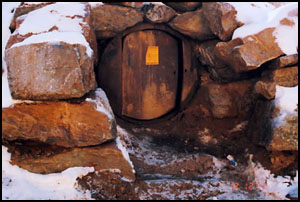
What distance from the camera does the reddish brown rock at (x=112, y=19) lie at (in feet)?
12.2

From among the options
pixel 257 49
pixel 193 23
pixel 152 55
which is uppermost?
pixel 193 23

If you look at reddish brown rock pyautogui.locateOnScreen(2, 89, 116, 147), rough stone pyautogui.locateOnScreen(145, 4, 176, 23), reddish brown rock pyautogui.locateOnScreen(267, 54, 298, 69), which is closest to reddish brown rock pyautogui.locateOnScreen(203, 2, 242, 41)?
rough stone pyautogui.locateOnScreen(145, 4, 176, 23)

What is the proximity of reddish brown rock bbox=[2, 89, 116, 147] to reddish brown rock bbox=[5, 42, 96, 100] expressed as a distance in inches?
4.5

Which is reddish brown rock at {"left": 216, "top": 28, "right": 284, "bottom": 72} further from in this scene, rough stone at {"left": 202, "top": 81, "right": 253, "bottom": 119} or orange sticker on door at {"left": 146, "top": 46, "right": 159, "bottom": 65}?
orange sticker on door at {"left": 146, "top": 46, "right": 159, "bottom": 65}

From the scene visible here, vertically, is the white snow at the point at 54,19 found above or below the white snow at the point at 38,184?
above

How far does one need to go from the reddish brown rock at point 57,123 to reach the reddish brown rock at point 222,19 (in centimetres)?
191

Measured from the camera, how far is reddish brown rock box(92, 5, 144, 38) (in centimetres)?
372

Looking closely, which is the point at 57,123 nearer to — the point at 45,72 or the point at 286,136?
the point at 45,72

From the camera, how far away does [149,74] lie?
428 centimetres

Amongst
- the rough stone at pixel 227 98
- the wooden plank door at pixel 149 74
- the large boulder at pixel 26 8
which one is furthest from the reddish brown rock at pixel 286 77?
the large boulder at pixel 26 8

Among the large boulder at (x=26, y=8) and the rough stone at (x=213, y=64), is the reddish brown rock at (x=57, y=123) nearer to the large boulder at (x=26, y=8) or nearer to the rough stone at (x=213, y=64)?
the large boulder at (x=26, y=8)

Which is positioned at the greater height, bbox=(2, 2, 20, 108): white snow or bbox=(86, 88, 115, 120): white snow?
bbox=(2, 2, 20, 108): white snow

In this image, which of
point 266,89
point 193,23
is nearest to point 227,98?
point 266,89

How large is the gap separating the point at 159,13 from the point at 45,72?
1.96m
